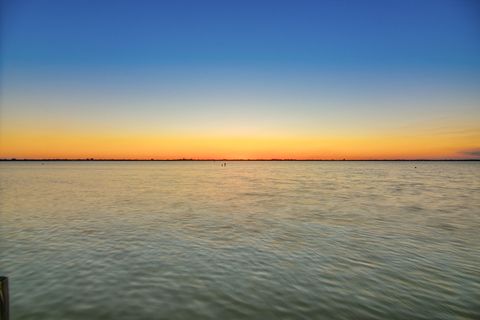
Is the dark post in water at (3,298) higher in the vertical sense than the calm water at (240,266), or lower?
higher

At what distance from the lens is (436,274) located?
1221 cm

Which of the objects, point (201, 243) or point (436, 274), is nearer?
point (436, 274)

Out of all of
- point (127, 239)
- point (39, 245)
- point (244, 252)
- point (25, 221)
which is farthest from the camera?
point (25, 221)

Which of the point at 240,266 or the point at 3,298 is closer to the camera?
the point at 3,298

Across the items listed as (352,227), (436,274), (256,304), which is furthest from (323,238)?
(256,304)

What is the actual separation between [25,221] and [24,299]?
15.9 m

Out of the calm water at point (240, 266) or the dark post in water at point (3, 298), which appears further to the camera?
the calm water at point (240, 266)

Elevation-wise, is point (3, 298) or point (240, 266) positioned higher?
point (3, 298)

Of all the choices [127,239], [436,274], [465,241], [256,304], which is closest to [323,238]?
[436,274]

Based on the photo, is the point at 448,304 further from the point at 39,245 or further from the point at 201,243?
the point at 39,245

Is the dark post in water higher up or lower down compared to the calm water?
higher up

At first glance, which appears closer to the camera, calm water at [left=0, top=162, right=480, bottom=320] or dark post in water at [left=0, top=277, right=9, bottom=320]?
dark post in water at [left=0, top=277, right=9, bottom=320]

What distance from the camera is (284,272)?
12.3 m

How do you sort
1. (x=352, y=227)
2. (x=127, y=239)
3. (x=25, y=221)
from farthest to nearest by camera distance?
(x=25, y=221)
(x=352, y=227)
(x=127, y=239)
